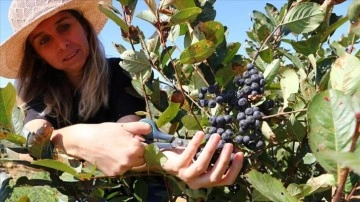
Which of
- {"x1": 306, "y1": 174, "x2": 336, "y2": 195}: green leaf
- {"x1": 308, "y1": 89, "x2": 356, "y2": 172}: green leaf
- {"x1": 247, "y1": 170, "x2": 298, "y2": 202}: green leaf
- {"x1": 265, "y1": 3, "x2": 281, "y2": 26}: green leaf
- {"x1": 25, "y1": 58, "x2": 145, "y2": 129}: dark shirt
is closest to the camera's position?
{"x1": 308, "y1": 89, "x2": 356, "y2": 172}: green leaf

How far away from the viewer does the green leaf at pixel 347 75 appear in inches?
27.9

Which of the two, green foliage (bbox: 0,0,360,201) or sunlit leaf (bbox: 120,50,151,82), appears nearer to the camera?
green foliage (bbox: 0,0,360,201)

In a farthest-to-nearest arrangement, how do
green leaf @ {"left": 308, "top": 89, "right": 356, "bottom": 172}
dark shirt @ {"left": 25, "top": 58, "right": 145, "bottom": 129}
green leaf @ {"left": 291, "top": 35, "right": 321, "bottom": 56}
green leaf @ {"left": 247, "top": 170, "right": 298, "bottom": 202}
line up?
dark shirt @ {"left": 25, "top": 58, "right": 145, "bottom": 129}, green leaf @ {"left": 291, "top": 35, "right": 321, "bottom": 56}, green leaf @ {"left": 247, "top": 170, "right": 298, "bottom": 202}, green leaf @ {"left": 308, "top": 89, "right": 356, "bottom": 172}

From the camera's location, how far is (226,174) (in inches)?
34.9

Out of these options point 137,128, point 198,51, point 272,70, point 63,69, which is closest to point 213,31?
point 198,51

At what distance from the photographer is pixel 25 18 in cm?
157

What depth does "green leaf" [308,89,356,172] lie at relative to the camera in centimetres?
56

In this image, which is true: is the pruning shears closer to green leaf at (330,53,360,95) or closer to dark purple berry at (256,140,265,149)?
dark purple berry at (256,140,265,149)

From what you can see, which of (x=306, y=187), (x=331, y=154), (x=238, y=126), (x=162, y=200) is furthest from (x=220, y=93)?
(x=331, y=154)

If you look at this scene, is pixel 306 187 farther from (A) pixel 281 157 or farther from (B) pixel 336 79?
(A) pixel 281 157

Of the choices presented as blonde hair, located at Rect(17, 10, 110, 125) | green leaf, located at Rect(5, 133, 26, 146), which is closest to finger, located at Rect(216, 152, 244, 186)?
green leaf, located at Rect(5, 133, 26, 146)

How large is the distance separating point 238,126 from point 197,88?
166 millimetres

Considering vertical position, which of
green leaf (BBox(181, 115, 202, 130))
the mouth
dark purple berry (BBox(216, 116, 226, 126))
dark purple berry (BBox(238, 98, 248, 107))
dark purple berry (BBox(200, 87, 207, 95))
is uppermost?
dark purple berry (BBox(238, 98, 248, 107))

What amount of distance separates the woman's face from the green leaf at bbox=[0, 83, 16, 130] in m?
0.52
